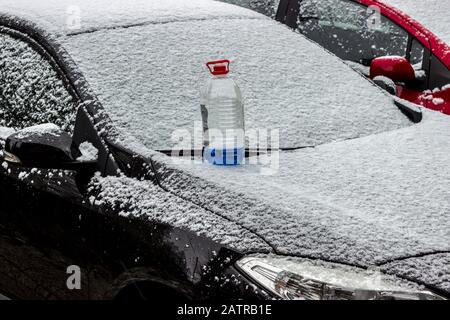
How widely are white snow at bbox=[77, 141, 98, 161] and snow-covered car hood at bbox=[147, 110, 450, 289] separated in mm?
239

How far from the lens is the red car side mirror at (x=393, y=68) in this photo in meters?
4.63

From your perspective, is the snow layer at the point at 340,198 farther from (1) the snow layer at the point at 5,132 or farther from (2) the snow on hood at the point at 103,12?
(2) the snow on hood at the point at 103,12

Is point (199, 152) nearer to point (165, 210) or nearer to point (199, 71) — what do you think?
point (165, 210)

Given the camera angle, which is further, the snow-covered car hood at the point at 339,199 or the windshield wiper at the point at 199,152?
the windshield wiper at the point at 199,152

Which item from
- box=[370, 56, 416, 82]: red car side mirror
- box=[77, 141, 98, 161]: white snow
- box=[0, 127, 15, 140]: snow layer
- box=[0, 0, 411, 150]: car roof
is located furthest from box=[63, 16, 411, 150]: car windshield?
box=[370, 56, 416, 82]: red car side mirror

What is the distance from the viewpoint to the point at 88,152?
2.76 meters

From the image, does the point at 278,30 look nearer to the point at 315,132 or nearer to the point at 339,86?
the point at 339,86

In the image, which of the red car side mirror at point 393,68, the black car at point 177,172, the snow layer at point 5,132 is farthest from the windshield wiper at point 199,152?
the red car side mirror at point 393,68

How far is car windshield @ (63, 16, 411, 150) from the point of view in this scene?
9.66ft

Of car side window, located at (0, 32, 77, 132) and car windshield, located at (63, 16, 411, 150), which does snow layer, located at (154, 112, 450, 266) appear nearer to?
car windshield, located at (63, 16, 411, 150)

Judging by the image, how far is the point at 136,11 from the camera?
3525mm

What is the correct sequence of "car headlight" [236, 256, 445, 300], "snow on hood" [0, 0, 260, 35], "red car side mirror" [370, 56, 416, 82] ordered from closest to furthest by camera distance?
"car headlight" [236, 256, 445, 300]
"snow on hood" [0, 0, 260, 35]
"red car side mirror" [370, 56, 416, 82]

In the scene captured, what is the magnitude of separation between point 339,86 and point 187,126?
943 mm

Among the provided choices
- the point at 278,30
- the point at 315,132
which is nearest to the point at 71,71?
the point at 315,132
